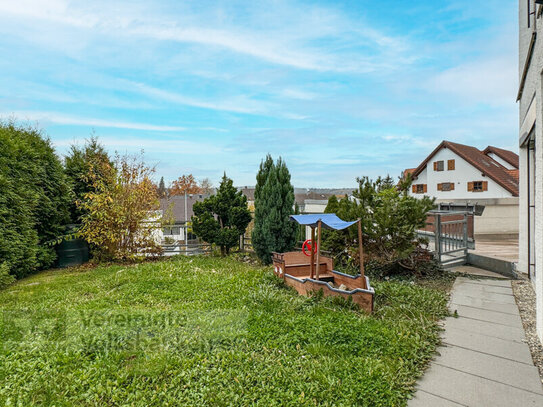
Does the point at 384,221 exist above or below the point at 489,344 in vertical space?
above

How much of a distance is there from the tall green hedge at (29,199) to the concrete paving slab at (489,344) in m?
7.91

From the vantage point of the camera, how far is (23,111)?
25.6ft

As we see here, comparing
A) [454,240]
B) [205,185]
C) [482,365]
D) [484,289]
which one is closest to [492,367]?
[482,365]

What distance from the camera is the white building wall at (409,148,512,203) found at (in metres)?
20.8

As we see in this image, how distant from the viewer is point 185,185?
39812mm

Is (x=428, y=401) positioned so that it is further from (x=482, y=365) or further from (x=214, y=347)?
(x=214, y=347)

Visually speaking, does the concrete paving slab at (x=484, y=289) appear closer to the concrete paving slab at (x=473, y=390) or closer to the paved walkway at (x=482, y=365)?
the paved walkway at (x=482, y=365)

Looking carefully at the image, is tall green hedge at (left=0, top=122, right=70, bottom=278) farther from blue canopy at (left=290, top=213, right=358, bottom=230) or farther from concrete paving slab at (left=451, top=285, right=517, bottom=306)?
concrete paving slab at (left=451, top=285, right=517, bottom=306)

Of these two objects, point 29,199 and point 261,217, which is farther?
point 261,217

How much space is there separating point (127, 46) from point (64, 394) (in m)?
6.85

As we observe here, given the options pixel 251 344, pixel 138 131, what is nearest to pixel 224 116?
pixel 138 131

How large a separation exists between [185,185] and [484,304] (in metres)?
38.1

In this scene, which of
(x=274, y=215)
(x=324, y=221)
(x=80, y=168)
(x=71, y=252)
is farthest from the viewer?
(x=80, y=168)

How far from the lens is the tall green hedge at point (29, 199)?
6527 millimetres
